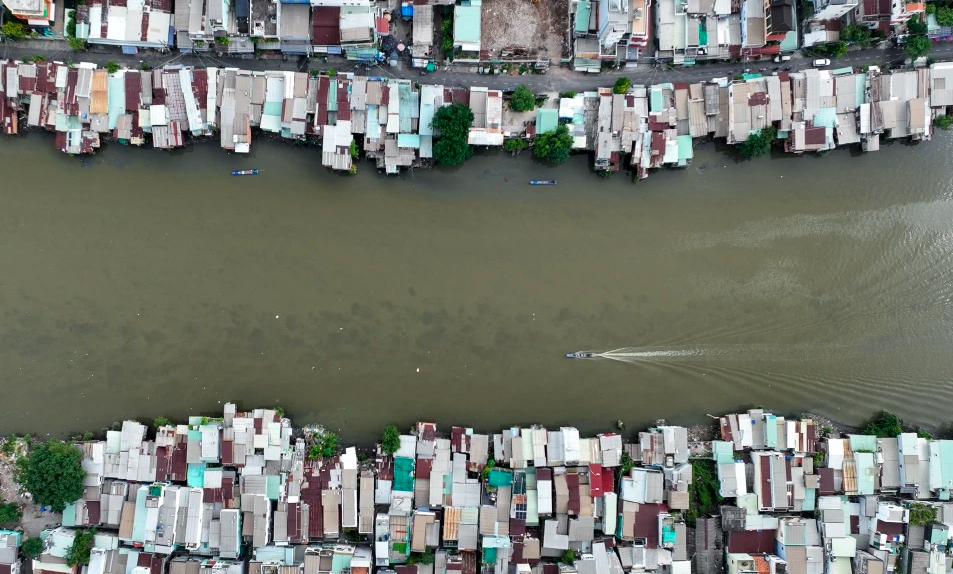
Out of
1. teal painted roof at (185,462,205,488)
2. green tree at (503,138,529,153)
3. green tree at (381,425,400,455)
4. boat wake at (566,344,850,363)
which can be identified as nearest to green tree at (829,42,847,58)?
boat wake at (566,344,850,363)

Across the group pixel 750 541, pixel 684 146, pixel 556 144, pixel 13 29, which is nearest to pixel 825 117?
pixel 684 146

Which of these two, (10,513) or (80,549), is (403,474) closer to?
(80,549)

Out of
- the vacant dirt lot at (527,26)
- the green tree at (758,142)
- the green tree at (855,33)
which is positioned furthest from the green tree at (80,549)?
the green tree at (855,33)

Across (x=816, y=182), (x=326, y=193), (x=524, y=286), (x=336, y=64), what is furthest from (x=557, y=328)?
(x=336, y=64)

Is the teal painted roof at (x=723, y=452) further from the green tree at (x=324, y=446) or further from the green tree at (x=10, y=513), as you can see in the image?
the green tree at (x=10, y=513)

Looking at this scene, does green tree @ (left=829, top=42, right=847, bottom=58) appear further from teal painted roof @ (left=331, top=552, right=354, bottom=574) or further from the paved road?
teal painted roof @ (left=331, top=552, right=354, bottom=574)
